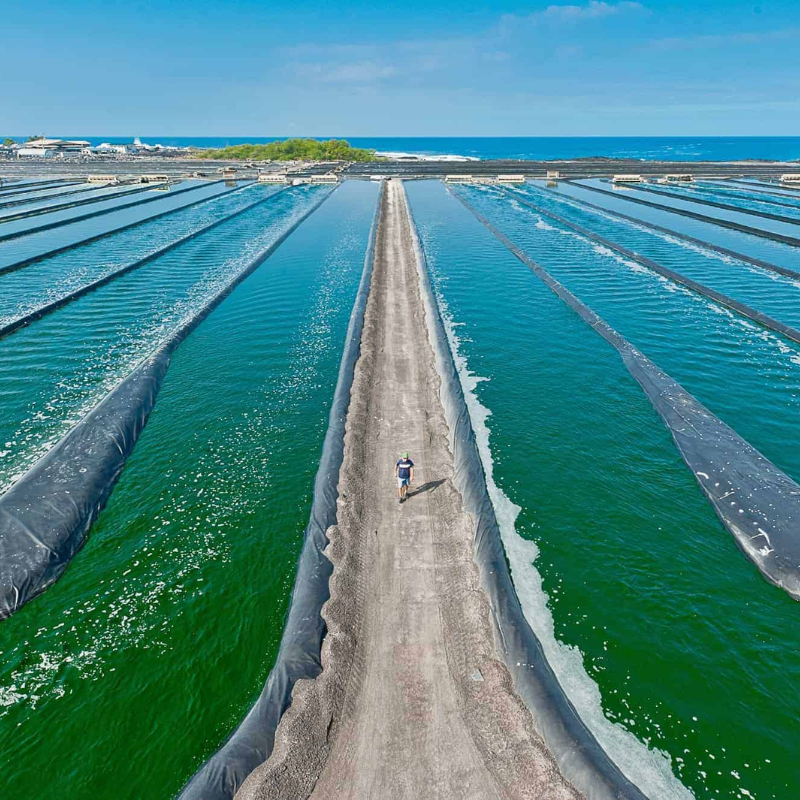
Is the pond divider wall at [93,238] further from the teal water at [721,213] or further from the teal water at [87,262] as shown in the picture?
the teal water at [721,213]

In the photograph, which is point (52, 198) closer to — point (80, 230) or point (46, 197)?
point (46, 197)

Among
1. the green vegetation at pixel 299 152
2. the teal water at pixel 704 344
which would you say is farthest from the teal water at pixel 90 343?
the green vegetation at pixel 299 152

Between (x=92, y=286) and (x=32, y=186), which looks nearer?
(x=92, y=286)

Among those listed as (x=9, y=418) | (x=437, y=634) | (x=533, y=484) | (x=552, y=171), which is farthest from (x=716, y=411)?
(x=552, y=171)

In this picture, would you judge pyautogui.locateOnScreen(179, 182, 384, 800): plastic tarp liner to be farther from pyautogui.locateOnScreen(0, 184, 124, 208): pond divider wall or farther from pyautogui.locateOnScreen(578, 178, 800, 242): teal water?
pyautogui.locateOnScreen(0, 184, 124, 208): pond divider wall

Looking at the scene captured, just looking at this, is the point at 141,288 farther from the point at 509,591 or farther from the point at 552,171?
the point at 552,171

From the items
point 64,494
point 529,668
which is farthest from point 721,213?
point 64,494
